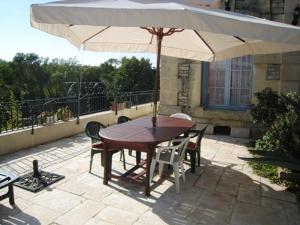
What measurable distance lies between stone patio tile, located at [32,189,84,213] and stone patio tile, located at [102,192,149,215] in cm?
41

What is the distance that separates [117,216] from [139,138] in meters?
1.16

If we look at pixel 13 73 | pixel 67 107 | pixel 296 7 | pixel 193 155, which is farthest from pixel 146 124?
pixel 13 73

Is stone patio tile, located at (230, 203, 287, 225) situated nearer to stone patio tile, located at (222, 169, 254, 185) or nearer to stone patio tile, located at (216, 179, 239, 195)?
stone patio tile, located at (216, 179, 239, 195)

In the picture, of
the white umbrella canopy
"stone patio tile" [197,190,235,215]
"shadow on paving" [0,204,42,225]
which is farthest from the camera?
"stone patio tile" [197,190,235,215]

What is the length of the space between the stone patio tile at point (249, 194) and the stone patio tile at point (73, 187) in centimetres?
232

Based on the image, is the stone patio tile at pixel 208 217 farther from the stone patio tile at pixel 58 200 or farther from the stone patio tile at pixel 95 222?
the stone patio tile at pixel 58 200

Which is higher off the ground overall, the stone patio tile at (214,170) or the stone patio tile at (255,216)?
the stone patio tile at (214,170)

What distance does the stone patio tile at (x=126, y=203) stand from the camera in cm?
382

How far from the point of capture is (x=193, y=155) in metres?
5.16

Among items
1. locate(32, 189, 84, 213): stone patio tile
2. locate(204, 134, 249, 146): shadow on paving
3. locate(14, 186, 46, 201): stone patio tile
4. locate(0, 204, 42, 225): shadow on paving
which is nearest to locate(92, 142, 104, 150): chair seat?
locate(32, 189, 84, 213): stone patio tile

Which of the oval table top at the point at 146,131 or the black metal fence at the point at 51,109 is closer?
the oval table top at the point at 146,131

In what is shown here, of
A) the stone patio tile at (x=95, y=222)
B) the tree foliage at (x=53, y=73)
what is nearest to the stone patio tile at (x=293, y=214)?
the stone patio tile at (x=95, y=222)

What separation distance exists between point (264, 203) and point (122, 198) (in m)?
2.03

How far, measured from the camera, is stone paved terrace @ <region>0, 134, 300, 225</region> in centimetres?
359
